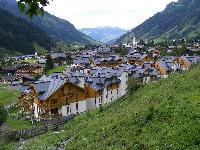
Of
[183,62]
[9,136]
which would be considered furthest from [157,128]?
[183,62]

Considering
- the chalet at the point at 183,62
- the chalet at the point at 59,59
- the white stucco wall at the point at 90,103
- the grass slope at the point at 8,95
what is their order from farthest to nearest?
the chalet at the point at 59,59 < the chalet at the point at 183,62 < the grass slope at the point at 8,95 < the white stucco wall at the point at 90,103

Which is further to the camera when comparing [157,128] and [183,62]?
[183,62]

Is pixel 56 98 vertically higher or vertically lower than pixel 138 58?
lower

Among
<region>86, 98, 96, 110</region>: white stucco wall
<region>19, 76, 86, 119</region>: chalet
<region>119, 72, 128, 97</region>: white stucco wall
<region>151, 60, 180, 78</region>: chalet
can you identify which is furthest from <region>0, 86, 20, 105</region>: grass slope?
<region>151, 60, 180, 78</region>: chalet

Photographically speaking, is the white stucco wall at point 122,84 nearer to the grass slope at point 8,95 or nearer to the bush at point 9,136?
the grass slope at point 8,95

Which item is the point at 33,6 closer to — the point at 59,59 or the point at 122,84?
the point at 122,84

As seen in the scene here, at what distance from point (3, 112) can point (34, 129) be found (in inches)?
351

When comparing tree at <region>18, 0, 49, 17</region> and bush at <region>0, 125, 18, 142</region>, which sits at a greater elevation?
tree at <region>18, 0, 49, 17</region>

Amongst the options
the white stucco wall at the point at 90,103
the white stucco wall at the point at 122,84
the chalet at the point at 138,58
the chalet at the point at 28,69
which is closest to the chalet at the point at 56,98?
the white stucco wall at the point at 90,103

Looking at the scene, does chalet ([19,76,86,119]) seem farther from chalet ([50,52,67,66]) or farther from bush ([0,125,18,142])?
chalet ([50,52,67,66])

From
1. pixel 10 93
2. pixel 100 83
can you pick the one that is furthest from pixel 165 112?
pixel 10 93

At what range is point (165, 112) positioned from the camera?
2898 centimetres

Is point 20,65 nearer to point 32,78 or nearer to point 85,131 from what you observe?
point 32,78

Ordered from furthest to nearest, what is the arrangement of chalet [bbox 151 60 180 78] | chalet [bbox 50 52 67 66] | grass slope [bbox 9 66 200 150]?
chalet [bbox 50 52 67 66] → chalet [bbox 151 60 180 78] → grass slope [bbox 9 66 200 150]
